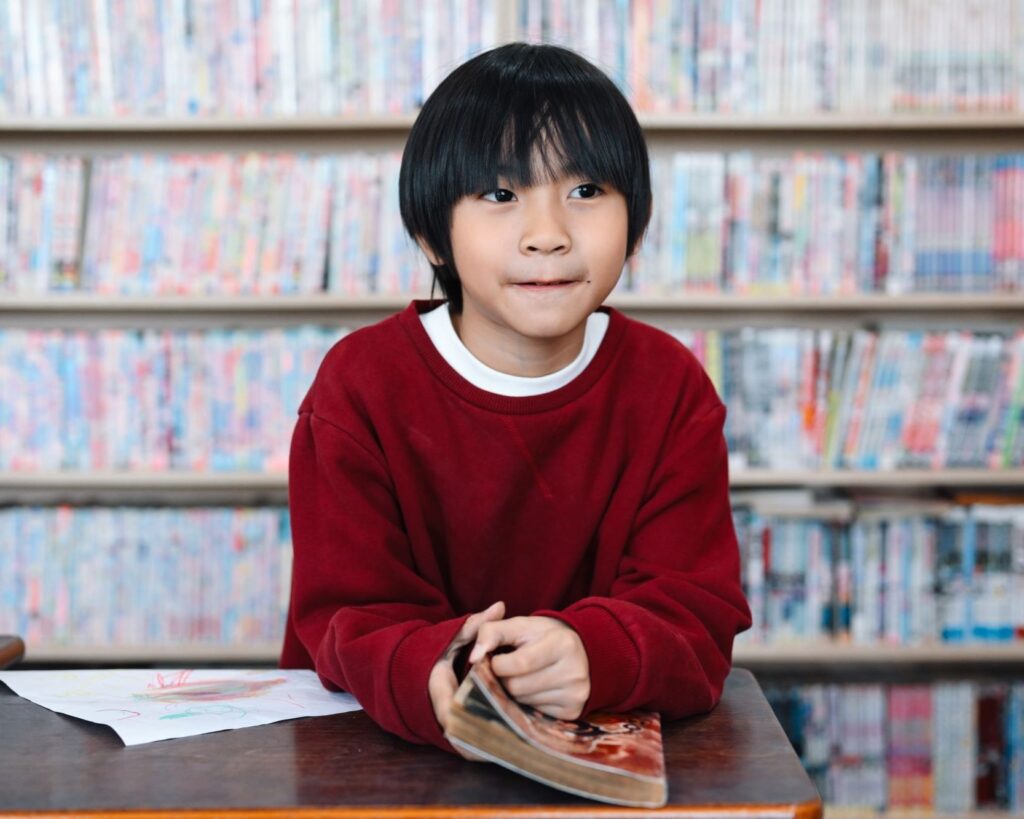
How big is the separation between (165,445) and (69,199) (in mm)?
463

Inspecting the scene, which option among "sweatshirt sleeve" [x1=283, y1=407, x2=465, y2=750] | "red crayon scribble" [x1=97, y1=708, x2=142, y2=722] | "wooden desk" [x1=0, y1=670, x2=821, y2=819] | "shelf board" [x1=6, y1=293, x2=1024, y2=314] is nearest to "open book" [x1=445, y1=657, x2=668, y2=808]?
"wooden desk" [x1=0, y1=670, x2=821, y2=819]

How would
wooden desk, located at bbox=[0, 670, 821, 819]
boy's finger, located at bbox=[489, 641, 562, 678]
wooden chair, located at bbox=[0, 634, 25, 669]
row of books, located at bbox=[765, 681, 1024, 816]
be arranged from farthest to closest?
1. row of books, located at bbox=[765, 681, 1024, 816]
2. wooden chair, located at bbox=[0, 634, 25, 669]
3. boy's finger, located at bbox=[489, 641, 562, 678]
4. wooden desk, located at bbox=[0, 670, 821, 819]

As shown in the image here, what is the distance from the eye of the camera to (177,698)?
2.85 ft

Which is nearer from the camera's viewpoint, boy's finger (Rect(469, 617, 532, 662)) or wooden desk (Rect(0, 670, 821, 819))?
wooden desk (Rect(0, 670, 821, 819))

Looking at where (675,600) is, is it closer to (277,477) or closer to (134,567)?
(277,477)

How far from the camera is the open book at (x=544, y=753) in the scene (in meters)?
0.65

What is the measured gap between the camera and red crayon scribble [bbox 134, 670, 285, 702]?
87 cm

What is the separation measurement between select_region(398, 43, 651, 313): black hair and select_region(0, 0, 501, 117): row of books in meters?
1.08

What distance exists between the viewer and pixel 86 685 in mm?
907

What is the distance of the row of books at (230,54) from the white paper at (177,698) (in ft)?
4.41

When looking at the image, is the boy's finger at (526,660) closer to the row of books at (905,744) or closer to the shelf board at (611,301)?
the shelf board at (611,301)

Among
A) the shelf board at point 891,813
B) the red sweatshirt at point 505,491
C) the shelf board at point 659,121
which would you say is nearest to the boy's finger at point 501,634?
the red sweatshirt at point 505,491

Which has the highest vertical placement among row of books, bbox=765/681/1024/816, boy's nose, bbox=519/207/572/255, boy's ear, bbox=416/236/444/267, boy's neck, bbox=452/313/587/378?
boy's nose, bbox=519/207/572/255

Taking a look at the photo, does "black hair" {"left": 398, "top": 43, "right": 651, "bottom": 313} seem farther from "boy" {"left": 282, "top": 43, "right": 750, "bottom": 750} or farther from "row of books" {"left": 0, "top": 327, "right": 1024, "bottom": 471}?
"row of books" {"left": 0, "top": 327, "right": 1024, "bottom": 471}
